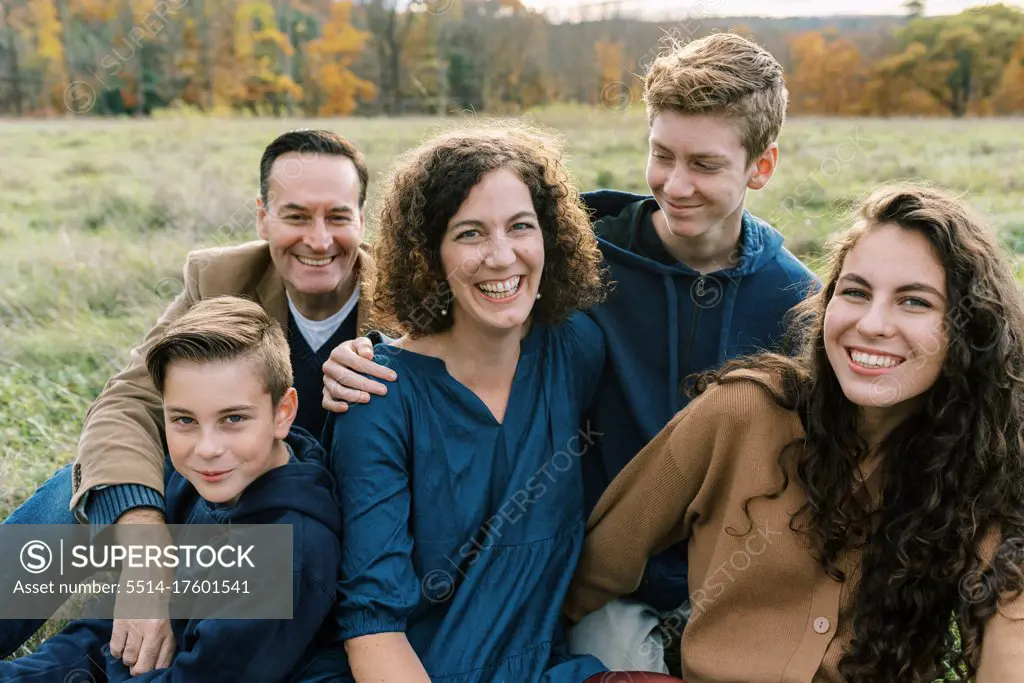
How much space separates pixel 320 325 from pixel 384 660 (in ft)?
4.58

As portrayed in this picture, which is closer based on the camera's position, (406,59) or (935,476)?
(935,476)

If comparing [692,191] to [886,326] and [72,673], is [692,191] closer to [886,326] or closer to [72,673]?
[886,326]

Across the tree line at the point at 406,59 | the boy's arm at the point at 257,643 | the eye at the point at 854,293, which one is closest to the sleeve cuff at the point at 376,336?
the boy's arm at the point at 257,643

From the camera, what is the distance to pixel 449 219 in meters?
2.70

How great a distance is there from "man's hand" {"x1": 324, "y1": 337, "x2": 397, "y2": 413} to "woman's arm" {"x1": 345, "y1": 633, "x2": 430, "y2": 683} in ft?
1.96

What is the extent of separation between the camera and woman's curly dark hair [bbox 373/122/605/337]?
2695 millimetres

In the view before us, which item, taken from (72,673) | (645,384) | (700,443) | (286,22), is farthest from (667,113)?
(286,22)

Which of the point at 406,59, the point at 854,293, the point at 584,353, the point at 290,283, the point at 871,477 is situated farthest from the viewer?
the point at 406,59

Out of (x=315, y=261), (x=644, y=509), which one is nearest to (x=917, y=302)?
(x=644, y=509)

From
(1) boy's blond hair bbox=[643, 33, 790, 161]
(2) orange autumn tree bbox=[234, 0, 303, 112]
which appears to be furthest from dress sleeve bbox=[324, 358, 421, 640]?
(2) orange autumn tree bbox=[234, 0, 303, 112]

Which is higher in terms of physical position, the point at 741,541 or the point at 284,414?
the point at 284,414

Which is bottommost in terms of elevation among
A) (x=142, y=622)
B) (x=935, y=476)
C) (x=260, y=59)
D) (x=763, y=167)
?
(x=142, y=622)

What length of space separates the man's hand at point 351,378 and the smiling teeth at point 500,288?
34 centimetres

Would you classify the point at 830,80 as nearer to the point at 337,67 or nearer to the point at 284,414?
the point at 337,67
